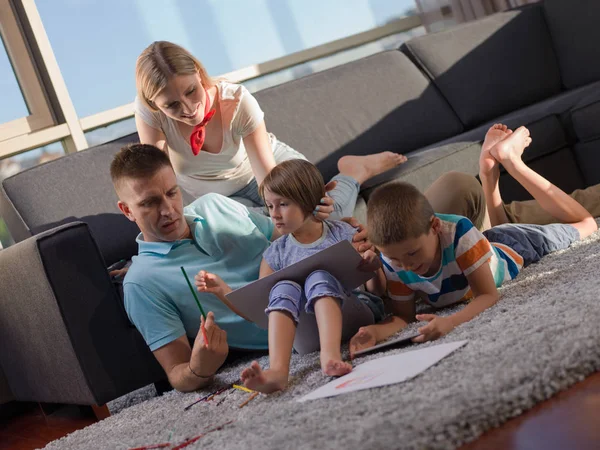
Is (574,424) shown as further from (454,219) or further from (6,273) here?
(6,273)

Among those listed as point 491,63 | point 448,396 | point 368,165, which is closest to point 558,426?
point 448,396

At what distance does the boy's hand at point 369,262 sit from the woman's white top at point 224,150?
71 cm

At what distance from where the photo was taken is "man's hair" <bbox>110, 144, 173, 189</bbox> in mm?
1817

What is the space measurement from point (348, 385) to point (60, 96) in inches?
90.6

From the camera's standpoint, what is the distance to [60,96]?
10.3 ft

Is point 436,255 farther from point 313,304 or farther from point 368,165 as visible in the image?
point 368,165

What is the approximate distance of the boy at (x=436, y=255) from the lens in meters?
1.54

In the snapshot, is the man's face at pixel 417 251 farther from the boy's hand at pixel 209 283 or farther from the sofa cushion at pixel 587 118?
the sofa cushion at pixel 587 118

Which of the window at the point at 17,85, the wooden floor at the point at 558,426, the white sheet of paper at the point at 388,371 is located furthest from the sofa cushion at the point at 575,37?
the wooden floor at the point at 558,426

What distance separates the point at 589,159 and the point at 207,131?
1227 millimetres

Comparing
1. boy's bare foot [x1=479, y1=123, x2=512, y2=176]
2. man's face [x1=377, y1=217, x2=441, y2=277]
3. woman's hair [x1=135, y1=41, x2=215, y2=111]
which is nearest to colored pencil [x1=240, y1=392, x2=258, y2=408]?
man's face [x1=377, y1=217, x2=441, y2=277]

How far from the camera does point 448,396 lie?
985 mm

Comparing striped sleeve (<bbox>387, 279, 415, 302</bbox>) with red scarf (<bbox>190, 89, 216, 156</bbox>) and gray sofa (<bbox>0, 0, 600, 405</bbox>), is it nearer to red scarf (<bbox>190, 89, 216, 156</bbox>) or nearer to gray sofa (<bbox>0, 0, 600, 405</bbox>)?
gray sofa (<bbox>0, 0, 600, 405</bbox>)

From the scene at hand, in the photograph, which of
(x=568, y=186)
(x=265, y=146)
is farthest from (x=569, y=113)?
(x=265, y=146)
